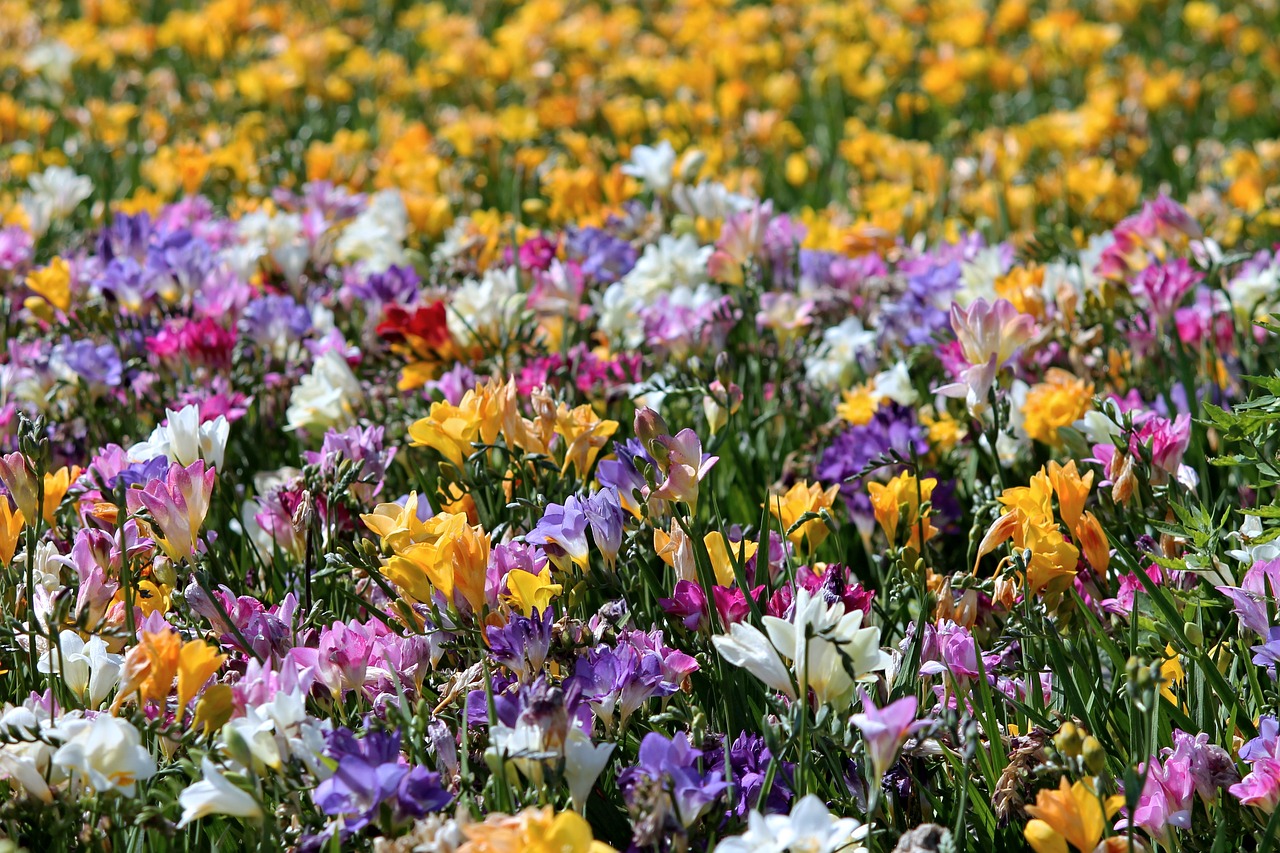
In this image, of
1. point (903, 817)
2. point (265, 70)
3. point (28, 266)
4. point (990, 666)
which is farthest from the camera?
point (265, 70)

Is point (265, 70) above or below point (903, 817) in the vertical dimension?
above

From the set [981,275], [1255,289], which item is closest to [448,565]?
[981,275]

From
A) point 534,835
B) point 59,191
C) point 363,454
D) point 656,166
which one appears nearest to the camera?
point 534,835

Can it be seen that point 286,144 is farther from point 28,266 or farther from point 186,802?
point 186,802

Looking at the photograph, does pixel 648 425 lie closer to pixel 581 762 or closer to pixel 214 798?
pixel 581 762

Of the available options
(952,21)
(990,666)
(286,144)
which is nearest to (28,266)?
(286,144)

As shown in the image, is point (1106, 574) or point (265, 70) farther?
point (265, 70)

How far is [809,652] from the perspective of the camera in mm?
1602

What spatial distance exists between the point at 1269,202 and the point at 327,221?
116 inches

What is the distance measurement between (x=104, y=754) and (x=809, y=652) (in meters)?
0.88

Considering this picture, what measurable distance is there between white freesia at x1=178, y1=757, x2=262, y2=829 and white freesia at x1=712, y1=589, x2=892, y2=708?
Result: 1.98ft

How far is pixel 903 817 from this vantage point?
1740 mm

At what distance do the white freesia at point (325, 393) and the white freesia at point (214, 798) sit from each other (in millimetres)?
1309

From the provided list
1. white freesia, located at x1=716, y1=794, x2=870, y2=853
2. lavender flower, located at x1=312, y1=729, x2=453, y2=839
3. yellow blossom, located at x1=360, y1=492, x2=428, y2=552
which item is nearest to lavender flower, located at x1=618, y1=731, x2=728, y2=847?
white freesia, located at x1=716, y1=794, x2=870, y2=853
